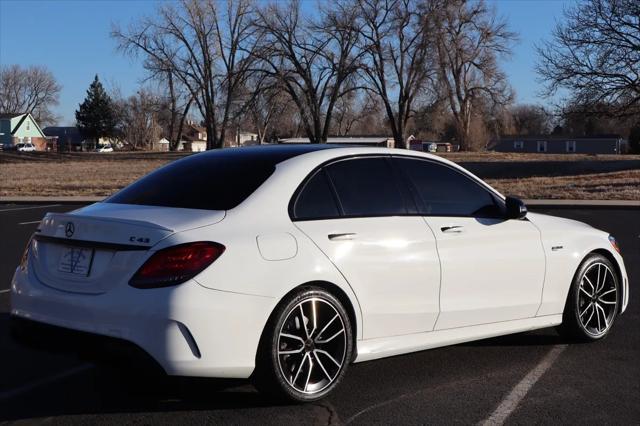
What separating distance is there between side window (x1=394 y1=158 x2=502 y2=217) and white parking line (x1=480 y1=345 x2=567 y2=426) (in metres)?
1.17

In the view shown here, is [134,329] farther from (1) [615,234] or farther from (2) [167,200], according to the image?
(1) [615,234]

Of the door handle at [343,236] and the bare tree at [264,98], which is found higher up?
the bare tree at [264,98]

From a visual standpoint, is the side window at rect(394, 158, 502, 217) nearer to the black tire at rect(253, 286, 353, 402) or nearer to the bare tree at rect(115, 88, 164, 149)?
the black tire at rect(253, 286, 353, 402)

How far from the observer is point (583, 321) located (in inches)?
244

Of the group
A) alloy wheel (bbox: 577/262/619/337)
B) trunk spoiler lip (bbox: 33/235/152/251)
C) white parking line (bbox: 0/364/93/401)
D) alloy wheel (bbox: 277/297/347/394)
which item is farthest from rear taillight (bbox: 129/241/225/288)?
alloy wheel (bbox: 577/262/619/337)

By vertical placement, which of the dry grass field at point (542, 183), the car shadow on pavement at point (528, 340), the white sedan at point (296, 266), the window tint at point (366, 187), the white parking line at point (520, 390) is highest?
the window tint at point (366, 187)

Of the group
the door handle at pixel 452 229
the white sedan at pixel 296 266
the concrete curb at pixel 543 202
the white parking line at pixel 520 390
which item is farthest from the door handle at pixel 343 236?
the concrete curb at pixel 543 202

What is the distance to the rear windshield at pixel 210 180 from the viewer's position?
15.9ft

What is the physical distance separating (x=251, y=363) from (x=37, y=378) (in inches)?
72.0

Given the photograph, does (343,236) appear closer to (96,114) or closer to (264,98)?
(264,98)

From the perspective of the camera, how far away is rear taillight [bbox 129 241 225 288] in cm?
420

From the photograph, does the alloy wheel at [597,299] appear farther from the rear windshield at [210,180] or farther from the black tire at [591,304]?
the rear windshield at [210,180]

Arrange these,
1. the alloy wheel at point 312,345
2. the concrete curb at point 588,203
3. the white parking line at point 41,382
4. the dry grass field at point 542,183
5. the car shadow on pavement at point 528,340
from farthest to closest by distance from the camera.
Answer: the dry grass field at point 542,183
the concrete curb at point 588,203
the car shadow on pavement at point 528,340
the white parking line at point 41,382
the alloy wheel at point 312,345

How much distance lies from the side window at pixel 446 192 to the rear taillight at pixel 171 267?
1.82 meters
